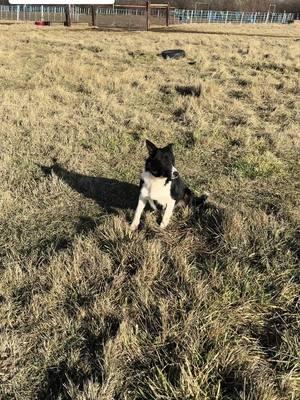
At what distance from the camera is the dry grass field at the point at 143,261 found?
9.43 ft

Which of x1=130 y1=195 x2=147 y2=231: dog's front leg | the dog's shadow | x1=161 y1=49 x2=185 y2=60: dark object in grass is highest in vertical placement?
x1=130 y1=195 x2=147 y2=231: dog's front leg

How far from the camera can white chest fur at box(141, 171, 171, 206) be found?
174 inches

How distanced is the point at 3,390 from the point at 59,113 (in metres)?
6.78

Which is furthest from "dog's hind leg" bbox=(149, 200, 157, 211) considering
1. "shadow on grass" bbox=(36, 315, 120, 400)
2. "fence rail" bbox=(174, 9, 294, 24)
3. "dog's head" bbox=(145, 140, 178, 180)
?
"fence rail" bbox=(174, 9, 294, 24)

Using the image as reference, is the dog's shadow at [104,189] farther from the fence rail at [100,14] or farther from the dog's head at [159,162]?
the fence rail at [100,14]

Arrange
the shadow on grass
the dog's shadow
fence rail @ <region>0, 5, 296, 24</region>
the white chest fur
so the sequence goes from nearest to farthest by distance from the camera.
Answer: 1. the shadow on grass
2. the white chest fur
3. the dog's shadow
4. fence rail @ <region>0, 5, 296, 24</region>

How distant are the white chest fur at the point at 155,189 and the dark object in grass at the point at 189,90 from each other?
649cm

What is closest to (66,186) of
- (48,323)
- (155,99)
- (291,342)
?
(48,323)

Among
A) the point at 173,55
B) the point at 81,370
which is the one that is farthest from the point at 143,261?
the point at 173,55

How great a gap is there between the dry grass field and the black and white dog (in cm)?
18

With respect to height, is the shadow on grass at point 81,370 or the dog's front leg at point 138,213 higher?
the dog's front leg at point 138,213

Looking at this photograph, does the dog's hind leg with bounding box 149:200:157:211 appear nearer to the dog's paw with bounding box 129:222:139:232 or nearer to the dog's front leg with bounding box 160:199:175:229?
the dog's front leg with bounding box 160:199:175:229

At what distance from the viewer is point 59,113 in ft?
29.1

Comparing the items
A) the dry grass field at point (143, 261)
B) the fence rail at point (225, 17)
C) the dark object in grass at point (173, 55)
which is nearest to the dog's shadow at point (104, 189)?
the dry grass field at point (143, 261)
